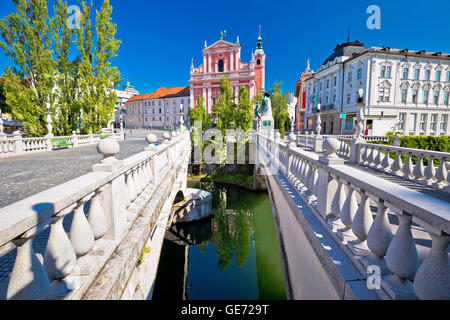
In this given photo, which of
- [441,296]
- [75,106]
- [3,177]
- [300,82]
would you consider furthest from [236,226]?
[300,82]

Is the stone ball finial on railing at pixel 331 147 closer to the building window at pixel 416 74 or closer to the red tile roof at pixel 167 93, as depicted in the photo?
the building window at pixel 416 74

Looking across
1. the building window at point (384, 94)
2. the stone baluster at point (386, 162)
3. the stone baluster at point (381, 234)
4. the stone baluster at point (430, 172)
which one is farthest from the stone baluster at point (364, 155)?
the building window at point (384, 94)

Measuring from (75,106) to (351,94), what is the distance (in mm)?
32275

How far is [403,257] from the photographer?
1.58 meters

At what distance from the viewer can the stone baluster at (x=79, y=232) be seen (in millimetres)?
1907

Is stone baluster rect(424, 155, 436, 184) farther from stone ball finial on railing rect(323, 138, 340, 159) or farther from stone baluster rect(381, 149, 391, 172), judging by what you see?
stone ball finial on railing rect(323, 138, 340, 159)

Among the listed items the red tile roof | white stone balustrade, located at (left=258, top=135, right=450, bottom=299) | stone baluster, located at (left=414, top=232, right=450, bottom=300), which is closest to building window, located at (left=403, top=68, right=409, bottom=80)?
white stone balustrade, located at (left=258, top=135, right=450, bottom=299)

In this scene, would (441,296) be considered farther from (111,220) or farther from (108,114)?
(108,114)

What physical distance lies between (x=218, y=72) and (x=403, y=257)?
48.0 metres

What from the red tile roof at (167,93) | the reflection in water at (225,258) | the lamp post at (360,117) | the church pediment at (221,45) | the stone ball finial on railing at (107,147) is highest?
the church pediment at (221,45)

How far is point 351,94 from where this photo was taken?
30609mm

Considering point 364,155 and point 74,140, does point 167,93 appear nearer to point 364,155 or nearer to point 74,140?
point 74,140

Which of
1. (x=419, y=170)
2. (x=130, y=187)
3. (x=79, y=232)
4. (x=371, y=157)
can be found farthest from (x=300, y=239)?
(x=371, y=157)

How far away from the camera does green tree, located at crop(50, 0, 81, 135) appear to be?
1537cm
